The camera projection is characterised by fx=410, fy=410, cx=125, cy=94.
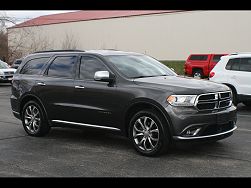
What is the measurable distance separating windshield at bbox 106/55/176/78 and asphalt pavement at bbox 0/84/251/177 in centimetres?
131

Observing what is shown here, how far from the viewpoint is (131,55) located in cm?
779

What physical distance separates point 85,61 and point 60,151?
5.67ft

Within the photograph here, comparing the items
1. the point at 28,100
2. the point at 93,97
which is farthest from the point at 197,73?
the point at 93,97

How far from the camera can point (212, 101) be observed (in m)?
6.36

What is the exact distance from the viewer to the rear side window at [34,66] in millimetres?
8398

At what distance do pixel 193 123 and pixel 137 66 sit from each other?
5.67 ft

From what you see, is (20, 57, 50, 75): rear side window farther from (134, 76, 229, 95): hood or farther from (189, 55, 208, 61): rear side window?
(189, 55, 208, 61): rear side window

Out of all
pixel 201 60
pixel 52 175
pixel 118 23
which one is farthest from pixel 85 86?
pixel 118 23

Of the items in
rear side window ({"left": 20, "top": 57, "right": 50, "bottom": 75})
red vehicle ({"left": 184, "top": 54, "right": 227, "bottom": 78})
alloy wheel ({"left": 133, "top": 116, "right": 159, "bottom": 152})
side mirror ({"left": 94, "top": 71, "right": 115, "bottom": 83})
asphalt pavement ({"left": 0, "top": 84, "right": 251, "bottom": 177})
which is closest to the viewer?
asphalt pavement ({"left": 0, "top": 84, "right": 251, "bottom": 177})

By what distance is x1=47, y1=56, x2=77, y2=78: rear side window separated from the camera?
7734 mm

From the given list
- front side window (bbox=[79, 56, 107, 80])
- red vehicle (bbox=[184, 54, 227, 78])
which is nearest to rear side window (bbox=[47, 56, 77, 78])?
front side window (bbox=[79, 56, 107, 80])

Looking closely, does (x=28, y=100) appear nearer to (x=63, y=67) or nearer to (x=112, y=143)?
(x=63, y=67)

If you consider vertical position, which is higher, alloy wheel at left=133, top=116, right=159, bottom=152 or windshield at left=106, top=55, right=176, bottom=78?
windshield at left=106, top=55, right=176, bottom=78
